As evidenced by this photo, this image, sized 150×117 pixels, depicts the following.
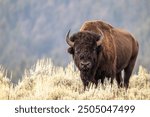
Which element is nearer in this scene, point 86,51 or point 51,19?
point 86,51

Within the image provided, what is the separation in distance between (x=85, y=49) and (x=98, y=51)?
0.65m

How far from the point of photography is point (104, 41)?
15.8m

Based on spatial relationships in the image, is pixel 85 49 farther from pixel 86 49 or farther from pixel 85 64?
pixel 85 64

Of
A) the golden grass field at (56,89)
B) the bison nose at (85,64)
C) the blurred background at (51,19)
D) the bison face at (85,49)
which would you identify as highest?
the bison face at (85,49)

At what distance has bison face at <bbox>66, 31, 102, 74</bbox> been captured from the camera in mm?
14406

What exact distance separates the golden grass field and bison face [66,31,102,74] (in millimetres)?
492

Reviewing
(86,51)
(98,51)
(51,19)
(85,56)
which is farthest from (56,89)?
(51,19)

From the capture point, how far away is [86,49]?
14.5 metres

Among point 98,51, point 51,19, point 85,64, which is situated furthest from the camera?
point 51,19

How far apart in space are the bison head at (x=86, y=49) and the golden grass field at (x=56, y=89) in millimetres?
442

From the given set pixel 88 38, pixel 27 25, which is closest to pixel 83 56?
pixel 88 38

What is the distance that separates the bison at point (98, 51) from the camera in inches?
573

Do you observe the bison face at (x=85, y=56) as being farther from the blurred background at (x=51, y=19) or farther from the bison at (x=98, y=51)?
the blurred background at (x=51, y=19)

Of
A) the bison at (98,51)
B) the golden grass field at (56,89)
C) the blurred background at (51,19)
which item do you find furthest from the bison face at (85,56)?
the blurred background at (51,19)
